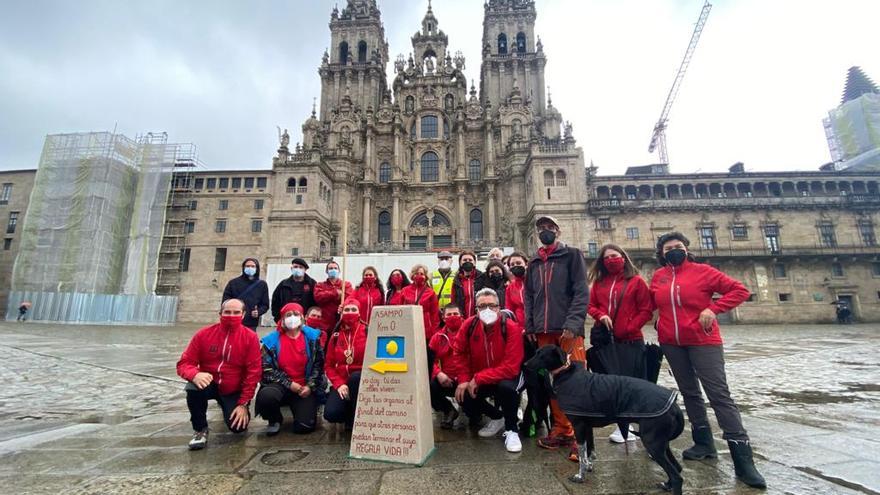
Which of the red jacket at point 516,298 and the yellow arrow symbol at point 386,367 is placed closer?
the yellow arrow symbol at point 386,367

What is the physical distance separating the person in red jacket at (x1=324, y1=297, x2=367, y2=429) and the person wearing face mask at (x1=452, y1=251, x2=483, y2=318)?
5.40 ft

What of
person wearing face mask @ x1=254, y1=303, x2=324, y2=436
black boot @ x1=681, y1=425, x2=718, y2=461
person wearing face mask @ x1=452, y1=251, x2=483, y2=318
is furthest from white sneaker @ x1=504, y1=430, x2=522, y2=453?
person wearing face mask @ x1=254, y1=303, x2=324, y2=436

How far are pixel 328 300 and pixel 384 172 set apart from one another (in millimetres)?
35671

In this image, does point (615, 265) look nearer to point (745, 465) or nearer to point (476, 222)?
point (745, 465)

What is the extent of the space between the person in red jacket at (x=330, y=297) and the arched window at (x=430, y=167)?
34527 millimetres

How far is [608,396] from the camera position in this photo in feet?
10.5

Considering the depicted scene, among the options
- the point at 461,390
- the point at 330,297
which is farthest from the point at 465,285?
the point at 330,297

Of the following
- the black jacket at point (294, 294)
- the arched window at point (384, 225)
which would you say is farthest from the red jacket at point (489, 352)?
the arched window at point (384, 225)

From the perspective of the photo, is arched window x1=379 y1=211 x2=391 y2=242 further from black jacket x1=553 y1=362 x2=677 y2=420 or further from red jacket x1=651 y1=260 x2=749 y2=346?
black jacket x1=553 y1=362 x2=677 y2=420

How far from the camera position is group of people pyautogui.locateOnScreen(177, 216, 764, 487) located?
381 cm

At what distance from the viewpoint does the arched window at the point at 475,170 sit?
4024 cm

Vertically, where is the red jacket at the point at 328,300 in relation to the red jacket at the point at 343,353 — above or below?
above

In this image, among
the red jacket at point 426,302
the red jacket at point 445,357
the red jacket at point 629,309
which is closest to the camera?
the red jacket at point 629,309

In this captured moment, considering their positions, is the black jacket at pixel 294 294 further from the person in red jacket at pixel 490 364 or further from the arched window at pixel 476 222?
the arched window at pixel 476 222
